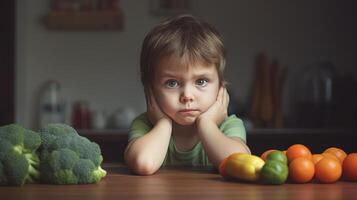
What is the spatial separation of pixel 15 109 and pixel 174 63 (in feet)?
9.11

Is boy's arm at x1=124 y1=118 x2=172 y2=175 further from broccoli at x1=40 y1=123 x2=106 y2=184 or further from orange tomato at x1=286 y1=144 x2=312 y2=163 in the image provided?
orange tomato at x1=286 y1=144 x2=312 y2=163

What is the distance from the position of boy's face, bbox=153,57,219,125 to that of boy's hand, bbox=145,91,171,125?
0.03 metres

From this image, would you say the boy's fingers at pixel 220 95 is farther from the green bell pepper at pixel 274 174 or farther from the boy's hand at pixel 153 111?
the green bell pepper at pixel 274 174

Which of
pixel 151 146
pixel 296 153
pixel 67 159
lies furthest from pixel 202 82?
pixel 67 159

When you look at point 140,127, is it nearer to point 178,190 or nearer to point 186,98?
point 186,98

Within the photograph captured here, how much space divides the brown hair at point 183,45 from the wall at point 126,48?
2537mm

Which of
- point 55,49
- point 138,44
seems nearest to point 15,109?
point 55,49

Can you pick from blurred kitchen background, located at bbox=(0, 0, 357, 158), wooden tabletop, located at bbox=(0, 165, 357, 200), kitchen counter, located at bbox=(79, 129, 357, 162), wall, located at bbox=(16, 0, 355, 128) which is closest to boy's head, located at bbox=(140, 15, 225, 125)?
wooden tabletop, located at bbox=(0, 165, 357, 200)

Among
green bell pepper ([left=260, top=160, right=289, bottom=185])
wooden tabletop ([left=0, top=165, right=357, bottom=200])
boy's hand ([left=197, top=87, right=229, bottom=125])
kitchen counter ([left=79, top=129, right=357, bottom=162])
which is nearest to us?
wooden tabletop ([left=0, top=165, right=357, bottom=200])

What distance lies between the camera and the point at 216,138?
1395mm

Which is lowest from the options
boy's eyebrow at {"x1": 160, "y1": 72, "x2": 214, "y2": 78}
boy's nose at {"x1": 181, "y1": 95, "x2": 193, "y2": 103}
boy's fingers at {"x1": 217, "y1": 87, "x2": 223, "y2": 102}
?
boy's fingers at {"x1": 217, "y1": 87, "x2": 223, "y2": 102}

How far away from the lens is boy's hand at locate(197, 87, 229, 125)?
146 centimetres

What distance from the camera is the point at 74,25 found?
3.99 m

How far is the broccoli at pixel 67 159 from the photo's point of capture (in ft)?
3.51
